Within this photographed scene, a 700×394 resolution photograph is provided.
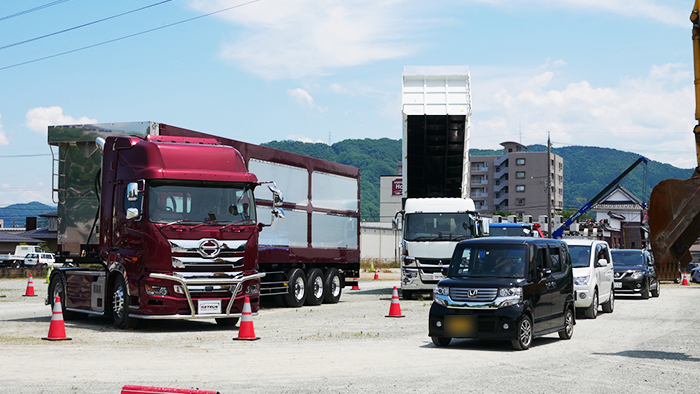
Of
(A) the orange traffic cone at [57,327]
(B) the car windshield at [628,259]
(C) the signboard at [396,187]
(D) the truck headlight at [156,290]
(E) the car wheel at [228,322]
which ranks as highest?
(C) the signboard at [396,187]

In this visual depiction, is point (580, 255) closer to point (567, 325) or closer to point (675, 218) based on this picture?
point (567, 325)

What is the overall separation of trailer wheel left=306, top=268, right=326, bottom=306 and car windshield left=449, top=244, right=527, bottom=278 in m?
9.21

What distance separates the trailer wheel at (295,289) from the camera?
2092 cm

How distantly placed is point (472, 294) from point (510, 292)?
59cm

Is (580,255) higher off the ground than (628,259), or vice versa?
(580,255)

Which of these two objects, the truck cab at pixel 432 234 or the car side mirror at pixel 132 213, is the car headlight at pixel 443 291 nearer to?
the car side mirror at pixel 132 213

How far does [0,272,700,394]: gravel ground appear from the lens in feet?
28.5

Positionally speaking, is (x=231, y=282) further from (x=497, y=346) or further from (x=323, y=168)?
(x=323, y=168)

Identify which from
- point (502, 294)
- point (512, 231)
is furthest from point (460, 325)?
point (512, 231)

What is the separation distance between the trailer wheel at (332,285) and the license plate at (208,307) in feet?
27.4

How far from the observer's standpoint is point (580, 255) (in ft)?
65.1

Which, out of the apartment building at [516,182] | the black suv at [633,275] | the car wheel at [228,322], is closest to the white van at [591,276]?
the black suv at [633,275]

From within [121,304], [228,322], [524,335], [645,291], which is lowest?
[228,322]

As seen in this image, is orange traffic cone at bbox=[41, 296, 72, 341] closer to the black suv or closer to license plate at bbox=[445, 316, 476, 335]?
license plate at bbox=[445, 316, 476, 335]
